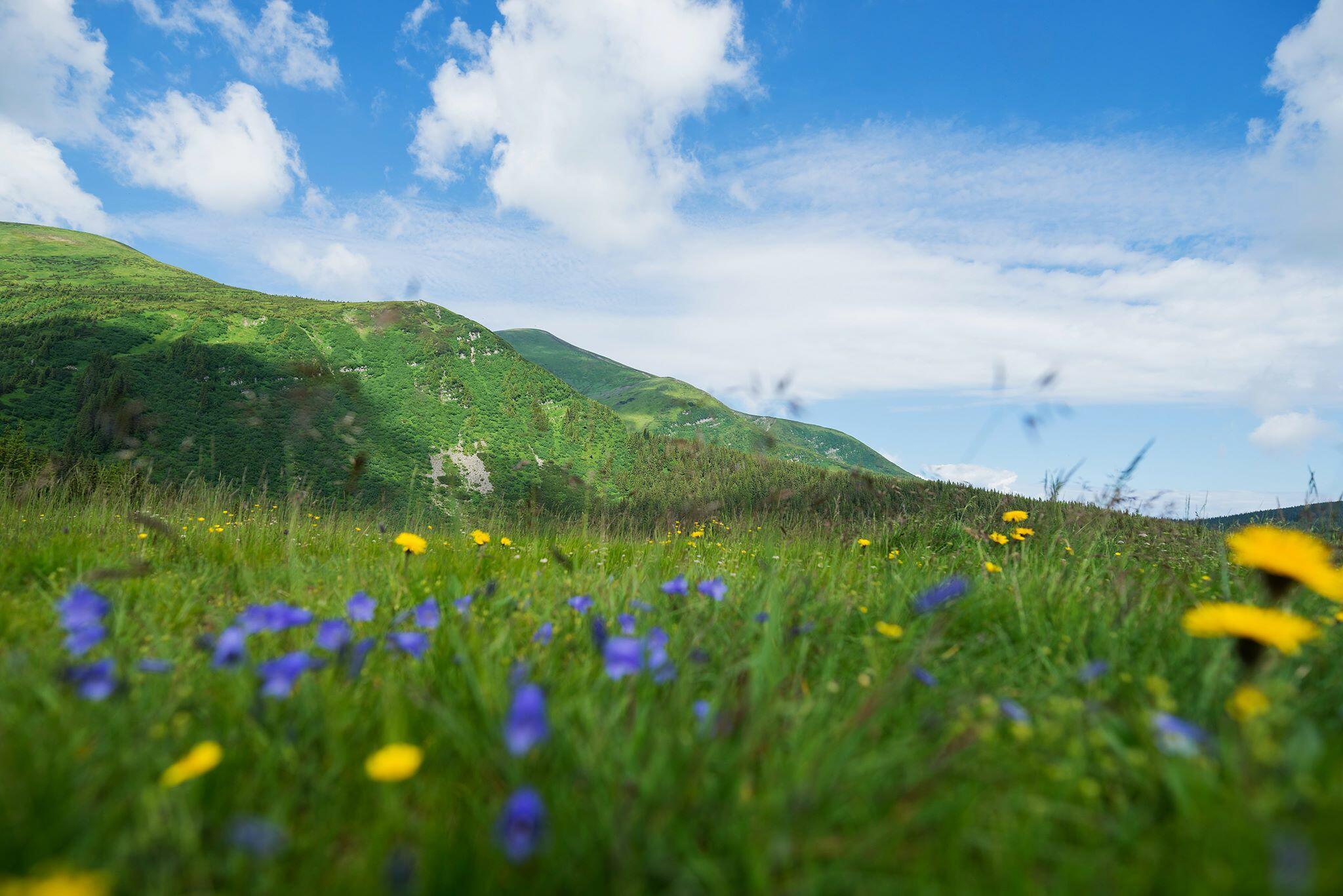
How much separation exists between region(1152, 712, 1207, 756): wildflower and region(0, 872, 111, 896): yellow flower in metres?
1.77

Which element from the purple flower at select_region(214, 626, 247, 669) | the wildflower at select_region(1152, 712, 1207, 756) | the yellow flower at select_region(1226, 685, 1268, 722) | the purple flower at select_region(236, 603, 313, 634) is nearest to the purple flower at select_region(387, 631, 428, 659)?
the purple flower at select_region(236, 603, 313, 634)

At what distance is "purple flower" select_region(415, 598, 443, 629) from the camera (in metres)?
1.97

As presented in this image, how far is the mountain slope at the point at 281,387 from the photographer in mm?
50219

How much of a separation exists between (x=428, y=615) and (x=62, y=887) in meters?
1.29

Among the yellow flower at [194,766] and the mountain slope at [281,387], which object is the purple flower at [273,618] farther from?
the mountain slope at [281,387]

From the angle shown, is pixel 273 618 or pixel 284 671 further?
pixel 273 618

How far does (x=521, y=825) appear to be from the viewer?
0.98 metres

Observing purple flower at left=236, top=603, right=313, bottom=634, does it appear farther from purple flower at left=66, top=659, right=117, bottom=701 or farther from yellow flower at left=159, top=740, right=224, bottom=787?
yellow flower at left=159, top=740, right=224, bottom=787

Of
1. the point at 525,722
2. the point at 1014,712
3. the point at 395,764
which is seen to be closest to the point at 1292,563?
the point at 1014,712

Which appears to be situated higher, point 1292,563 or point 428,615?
point 1292,563

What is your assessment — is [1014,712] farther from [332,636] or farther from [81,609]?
[81,609]

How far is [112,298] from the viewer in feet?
282

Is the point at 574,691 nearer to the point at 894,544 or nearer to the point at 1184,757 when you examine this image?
the point at 1184,757

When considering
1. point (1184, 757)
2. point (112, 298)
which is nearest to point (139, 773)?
point (1184, 757)
